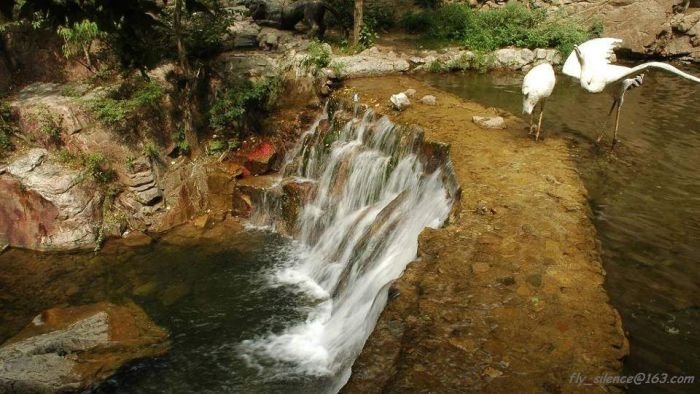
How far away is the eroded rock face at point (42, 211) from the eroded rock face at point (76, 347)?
7.26 feet

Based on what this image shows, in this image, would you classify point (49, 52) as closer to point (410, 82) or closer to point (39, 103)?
point (39, 103)

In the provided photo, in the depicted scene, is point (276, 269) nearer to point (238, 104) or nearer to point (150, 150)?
point (150, 150)

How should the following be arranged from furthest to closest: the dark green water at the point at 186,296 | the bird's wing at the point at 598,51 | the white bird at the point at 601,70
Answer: the bird's wing at the point at 598,51 < the white bird at the point at 601,70 < the dark green water at the point at 186,296

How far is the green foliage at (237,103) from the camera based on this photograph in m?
9.70

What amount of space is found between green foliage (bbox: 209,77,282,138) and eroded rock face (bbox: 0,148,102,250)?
9.40 feet

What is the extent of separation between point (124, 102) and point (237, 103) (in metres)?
2.09

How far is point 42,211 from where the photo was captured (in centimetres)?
829

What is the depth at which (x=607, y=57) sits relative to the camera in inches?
290

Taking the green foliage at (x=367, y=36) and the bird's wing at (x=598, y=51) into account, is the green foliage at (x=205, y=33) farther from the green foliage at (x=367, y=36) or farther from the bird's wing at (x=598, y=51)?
the bird's wing at (x=598, y=51)

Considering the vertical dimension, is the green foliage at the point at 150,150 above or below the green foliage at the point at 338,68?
below

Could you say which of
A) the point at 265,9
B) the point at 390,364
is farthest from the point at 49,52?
the point at 390,364

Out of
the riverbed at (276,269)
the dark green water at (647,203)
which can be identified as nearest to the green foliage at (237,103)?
the riverbed at (276,269)

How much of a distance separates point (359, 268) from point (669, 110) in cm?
819

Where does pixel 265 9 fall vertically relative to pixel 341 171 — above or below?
above
